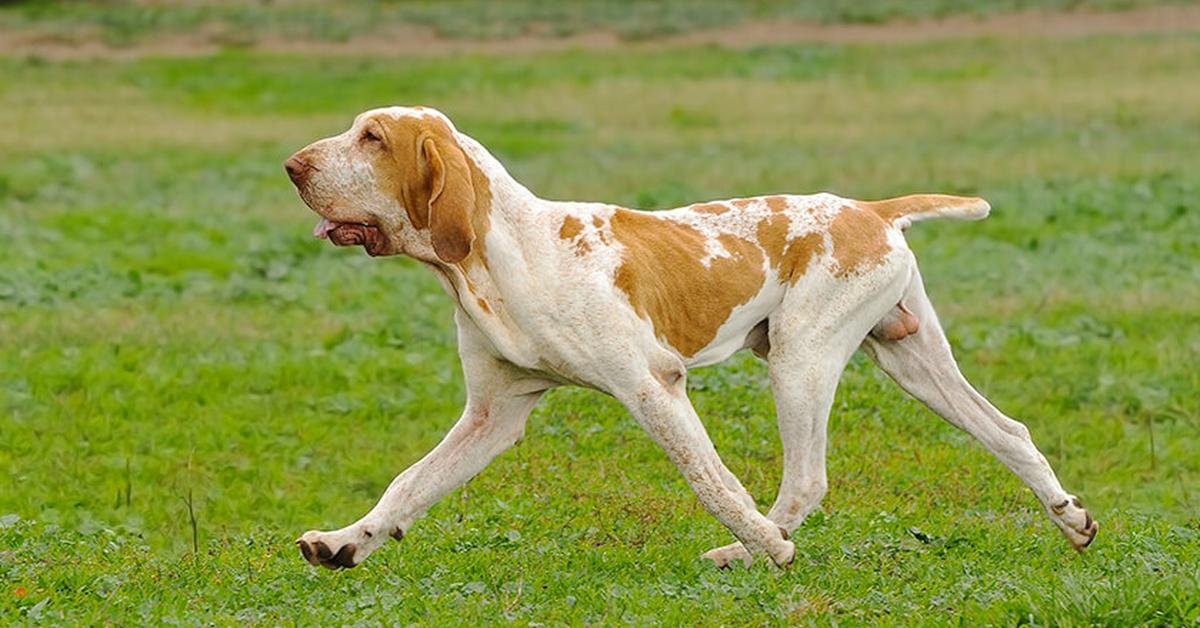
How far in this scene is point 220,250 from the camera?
14766 millimetres

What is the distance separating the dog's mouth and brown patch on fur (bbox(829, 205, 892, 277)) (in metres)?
1.61

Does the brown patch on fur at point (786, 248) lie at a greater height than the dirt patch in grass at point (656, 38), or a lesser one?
greater

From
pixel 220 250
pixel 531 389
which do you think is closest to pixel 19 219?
pixel 220 250

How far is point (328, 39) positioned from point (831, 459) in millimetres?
26356

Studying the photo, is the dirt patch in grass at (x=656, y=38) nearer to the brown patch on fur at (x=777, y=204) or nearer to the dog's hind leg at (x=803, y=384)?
the brown patch on fur at (x=777, y=204)

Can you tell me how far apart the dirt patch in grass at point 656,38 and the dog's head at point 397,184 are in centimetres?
2562

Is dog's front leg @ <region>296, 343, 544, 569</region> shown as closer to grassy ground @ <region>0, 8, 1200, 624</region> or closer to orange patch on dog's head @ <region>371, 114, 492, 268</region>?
grassy ground @ <region>0, 8, 1200, 624</region>

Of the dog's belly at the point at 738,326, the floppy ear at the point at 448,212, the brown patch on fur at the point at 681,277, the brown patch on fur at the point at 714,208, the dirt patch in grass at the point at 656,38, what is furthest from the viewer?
the dirt patch in grass at the point at 656,38

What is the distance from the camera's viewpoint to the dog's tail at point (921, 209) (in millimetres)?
7363

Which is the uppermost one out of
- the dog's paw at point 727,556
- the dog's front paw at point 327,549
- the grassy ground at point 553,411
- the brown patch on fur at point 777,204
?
the brown patch on fur at point 777,204

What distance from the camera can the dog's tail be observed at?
7363mm

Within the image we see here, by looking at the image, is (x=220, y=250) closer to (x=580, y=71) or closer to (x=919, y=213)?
(x=919, y=213)

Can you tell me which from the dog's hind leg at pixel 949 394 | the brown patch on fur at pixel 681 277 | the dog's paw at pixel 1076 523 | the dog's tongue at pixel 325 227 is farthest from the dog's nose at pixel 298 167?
the dog's paw at pixel 1076 523

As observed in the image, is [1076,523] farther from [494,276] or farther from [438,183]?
[438,183]
